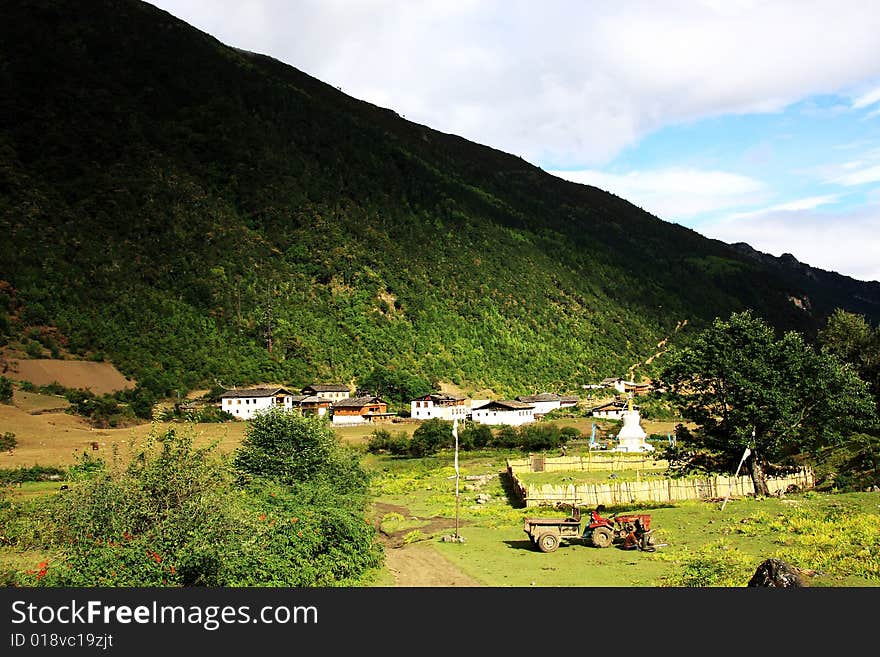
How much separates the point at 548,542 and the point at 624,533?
2.55m

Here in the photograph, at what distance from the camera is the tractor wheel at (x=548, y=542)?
834 inches

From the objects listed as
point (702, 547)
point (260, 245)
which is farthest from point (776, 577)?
point (260, 245)

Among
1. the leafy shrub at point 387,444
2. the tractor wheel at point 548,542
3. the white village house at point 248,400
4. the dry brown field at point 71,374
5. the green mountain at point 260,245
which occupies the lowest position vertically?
the leafy shrub at point 387,444

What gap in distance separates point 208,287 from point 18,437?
51.7 meters

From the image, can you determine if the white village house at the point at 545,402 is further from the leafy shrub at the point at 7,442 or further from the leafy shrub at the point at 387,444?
the leafy shrub at the point at 7,442

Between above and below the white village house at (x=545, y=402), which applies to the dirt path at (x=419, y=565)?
below

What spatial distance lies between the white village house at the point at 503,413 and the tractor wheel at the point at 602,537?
6196 cm

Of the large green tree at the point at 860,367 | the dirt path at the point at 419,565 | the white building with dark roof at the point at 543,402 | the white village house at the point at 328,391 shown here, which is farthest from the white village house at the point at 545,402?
the dirt path at the point at 419,565

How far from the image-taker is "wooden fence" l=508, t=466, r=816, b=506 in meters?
28.2

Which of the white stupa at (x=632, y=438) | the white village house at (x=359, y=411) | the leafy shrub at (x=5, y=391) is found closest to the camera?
the white stupa at (x=632, y=438)

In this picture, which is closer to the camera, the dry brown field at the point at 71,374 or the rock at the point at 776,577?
the rock at the point at 776,577

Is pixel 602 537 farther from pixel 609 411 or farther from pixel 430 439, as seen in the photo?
pixel 609 411

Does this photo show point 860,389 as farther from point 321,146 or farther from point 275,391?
point 321,146

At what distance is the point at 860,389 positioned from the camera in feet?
97.6
